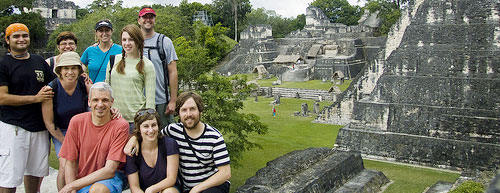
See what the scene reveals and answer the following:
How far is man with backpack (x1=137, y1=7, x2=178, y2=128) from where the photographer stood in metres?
6.29

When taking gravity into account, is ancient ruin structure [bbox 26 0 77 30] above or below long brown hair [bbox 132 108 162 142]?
above

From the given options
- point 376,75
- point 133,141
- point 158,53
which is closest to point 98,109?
point 133,141

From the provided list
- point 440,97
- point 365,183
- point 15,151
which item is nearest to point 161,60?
point 15,151

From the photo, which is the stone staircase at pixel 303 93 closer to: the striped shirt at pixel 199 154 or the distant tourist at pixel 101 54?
the distant tourist at pixel 101 54

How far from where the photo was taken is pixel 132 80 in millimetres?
5742

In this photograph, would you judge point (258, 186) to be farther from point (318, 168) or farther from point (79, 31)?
point (79, 31)

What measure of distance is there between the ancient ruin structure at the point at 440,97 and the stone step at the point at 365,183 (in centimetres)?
362

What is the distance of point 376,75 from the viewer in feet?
68.3

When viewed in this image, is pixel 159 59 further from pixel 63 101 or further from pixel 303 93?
pixel 303 93

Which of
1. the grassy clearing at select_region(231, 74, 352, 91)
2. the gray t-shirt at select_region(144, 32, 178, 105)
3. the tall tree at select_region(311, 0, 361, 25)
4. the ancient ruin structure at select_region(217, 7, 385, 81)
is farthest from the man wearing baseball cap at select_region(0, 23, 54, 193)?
the tall tree at select_region(311, 0, 361, 25)

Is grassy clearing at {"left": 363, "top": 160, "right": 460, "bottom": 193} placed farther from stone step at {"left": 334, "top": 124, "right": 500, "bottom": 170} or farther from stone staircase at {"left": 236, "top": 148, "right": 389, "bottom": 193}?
stone staircase at {"left": 236, "top": 148, "right": 389, "bottom": 193}

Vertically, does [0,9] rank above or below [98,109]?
above

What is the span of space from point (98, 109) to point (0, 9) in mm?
32808

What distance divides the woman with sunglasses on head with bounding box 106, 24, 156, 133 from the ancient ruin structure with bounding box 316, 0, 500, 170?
11.0 metres
